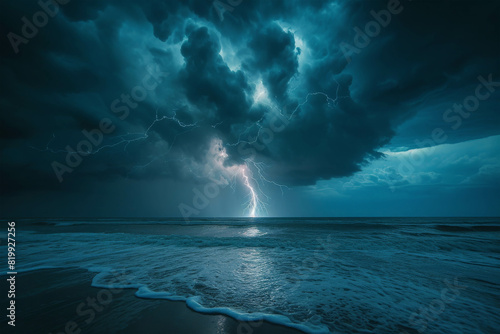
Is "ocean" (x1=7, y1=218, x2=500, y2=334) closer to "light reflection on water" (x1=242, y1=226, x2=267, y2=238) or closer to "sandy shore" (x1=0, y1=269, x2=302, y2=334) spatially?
"sandy shore" (x1=0, y1=269, x2=302, y2=334)

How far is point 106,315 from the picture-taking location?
124 inches

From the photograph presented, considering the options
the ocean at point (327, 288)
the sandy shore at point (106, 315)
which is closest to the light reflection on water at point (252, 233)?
the ocean at point (327, 288)

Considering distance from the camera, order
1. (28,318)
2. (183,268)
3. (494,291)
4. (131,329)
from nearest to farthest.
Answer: (131,329) → (28,318) → (494,291) → (183,268)

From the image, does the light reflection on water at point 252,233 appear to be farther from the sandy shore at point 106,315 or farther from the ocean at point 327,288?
the sandy shore at point 106,315

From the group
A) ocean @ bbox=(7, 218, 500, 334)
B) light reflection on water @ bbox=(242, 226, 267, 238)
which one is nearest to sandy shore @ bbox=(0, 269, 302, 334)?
ocean @ bbox=(7, 218, 500, 334)

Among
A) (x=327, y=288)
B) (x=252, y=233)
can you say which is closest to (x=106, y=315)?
(x=327, y=288)

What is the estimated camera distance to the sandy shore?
2.75 metres

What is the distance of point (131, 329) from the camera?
2.73 m

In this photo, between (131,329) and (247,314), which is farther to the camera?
(247,314)

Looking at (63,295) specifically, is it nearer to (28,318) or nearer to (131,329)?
(28,318)

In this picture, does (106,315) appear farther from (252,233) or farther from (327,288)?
(252,233)

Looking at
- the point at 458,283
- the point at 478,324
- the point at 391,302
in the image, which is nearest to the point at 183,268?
the point at 391,302

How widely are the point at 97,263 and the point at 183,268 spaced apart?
3.39 metres

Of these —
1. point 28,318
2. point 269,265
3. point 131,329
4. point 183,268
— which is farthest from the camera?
point 269,265
